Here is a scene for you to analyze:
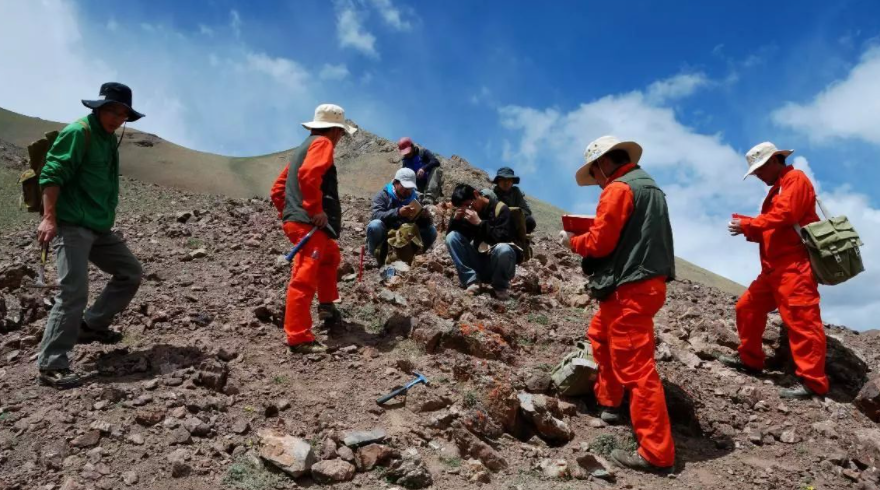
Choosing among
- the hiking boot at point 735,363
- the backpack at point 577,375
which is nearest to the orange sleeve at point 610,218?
the backpack at point 577,375

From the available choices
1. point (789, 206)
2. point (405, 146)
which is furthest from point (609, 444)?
point (405, 146)

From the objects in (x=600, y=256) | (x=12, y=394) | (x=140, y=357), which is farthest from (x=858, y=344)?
(x=12, y=394)

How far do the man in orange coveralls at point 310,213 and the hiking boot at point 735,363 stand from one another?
12.4 feet

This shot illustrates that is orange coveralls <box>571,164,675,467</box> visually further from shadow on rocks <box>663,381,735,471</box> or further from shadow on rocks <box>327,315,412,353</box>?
shadow on rocks <box>327,315,412,353</box>

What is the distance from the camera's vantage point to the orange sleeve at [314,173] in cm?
482

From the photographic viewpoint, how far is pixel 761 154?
5352mm

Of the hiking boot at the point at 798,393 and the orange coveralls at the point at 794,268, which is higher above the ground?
the orange coveralls at the point at 794,268

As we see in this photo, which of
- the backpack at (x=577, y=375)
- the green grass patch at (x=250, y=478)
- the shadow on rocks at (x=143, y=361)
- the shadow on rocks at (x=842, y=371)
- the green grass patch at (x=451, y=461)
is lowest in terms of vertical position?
the green grass patch at (x=250, y=478)

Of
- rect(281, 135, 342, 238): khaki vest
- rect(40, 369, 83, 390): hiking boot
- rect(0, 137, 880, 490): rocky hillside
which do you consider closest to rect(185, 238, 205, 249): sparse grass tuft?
rect(0, 137, 880, 490): rocky hillside

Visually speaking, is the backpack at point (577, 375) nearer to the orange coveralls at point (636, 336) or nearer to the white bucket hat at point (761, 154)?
the orange coveralls at point (636, 336)

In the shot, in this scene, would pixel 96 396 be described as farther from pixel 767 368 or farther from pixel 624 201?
pixel 767 368

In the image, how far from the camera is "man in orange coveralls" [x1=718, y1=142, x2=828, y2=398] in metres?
5.10

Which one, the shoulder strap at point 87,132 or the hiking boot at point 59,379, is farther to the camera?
the shoulder strap at point 87,132

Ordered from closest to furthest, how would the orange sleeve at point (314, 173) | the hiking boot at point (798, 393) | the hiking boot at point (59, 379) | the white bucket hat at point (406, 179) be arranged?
1. the hiking boot at point (59, 379)
2. the orange sleeve at point (314, 173)
3. the hiking boot at point (798, 393)
4. the white bucket hat at point (406, 179)
